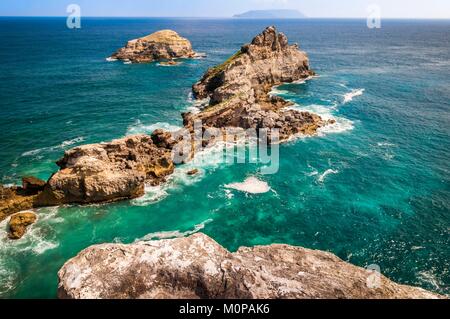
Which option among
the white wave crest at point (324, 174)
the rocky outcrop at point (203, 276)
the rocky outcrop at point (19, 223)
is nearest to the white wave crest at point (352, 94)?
the white wave crest at point (324, 174)

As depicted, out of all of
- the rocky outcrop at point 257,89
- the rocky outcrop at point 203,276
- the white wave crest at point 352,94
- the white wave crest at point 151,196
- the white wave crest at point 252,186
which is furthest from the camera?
the white wave crest at point 352,94

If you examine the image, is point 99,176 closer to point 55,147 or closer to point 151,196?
point 151,196

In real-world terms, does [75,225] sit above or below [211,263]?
below

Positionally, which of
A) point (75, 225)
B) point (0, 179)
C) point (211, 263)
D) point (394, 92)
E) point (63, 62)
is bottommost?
point (75, 225)

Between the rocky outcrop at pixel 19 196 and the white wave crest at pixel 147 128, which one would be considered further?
the white wave crest at pixel 147 128

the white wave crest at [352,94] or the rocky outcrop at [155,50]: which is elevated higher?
the rocky outcrop at [155,50]

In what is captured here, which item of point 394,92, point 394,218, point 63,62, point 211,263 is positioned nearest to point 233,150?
point 394,218

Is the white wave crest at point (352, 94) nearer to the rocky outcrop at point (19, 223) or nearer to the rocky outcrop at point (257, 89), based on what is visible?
the rocky outcrop at point (257, 89)

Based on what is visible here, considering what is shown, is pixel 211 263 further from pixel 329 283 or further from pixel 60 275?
pixel 60 275
